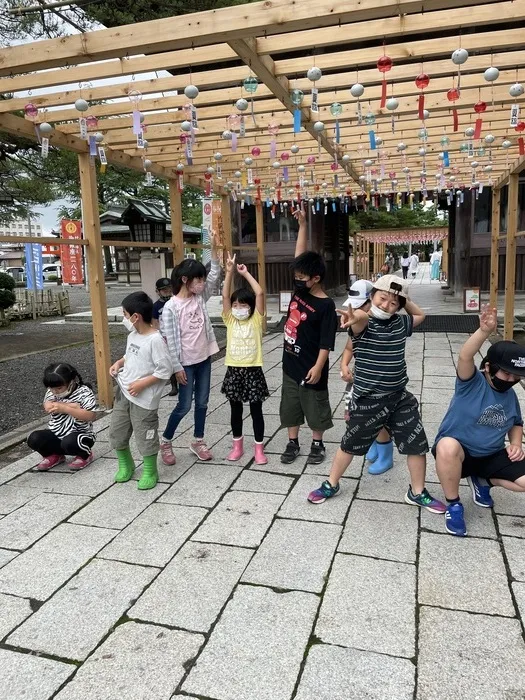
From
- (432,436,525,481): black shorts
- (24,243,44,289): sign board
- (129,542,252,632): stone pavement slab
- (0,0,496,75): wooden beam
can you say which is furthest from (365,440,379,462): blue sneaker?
(24,243,44,289): sign board

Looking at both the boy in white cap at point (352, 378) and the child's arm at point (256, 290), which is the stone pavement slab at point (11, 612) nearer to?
the boy in white cap at point (352, 378)

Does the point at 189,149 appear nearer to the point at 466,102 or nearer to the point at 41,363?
the point at 466,102

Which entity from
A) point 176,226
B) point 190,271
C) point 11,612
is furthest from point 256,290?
point 176,226

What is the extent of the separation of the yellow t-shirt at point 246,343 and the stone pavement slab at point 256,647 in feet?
5.68

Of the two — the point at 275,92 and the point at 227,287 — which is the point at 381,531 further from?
the point at 275,92

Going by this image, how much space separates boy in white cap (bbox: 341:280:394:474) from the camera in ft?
11.0

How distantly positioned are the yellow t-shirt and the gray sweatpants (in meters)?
0.73

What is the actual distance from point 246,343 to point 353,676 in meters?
2.31

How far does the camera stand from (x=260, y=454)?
384 centimetres

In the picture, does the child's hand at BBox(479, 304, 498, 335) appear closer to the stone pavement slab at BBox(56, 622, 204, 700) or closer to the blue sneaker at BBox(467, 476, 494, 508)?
the blue sneaker at BBox(467, 476, 494, 508)

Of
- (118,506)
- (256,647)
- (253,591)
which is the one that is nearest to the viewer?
(256,647)

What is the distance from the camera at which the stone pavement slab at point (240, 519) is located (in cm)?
280

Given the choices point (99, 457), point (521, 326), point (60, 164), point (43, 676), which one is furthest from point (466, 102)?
point (60, 164)

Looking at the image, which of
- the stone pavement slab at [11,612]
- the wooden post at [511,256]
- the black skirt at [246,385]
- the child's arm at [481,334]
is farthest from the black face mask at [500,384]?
the wooden post at [511,256]
